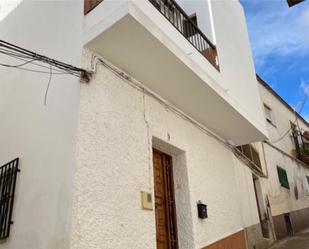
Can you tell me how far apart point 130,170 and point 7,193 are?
178cm

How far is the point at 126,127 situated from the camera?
15.4 feet

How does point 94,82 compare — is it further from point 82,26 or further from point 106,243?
point 106,243

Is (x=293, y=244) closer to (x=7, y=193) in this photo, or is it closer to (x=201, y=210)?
(x=201, y=210)

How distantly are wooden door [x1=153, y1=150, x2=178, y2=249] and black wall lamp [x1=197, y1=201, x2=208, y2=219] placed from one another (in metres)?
0.44

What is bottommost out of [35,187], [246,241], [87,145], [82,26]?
[246,241]

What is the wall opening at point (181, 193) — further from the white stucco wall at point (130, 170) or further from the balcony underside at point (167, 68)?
the balcony underside at point (167, 68)

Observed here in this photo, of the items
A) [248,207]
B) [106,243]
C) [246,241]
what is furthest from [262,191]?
[106,243]

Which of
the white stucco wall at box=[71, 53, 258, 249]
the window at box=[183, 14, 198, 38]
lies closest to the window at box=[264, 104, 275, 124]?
the white stucco wall at box=[71, 53, 258, 249]

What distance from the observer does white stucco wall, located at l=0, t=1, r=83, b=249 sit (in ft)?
12.3

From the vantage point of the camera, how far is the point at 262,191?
940cm

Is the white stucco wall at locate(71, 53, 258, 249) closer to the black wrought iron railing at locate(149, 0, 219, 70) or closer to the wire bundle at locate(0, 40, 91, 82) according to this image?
the wire bundle at locate(0, 40, 91, 82)

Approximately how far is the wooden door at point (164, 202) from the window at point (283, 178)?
693 centimetres

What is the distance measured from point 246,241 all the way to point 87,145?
4.92m

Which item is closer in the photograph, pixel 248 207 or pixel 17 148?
pixel 17 148
